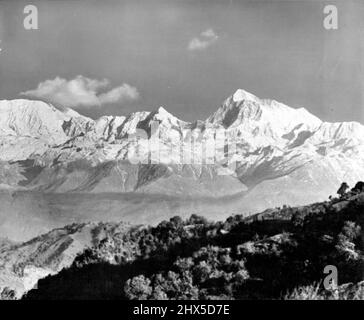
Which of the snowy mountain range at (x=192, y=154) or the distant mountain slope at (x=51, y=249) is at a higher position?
the snowy mountain range at (x=192, y=154)

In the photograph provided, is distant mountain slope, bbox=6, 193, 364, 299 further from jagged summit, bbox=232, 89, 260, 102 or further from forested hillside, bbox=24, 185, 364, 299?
jagged summit, bbox=232, 89, 260, 102

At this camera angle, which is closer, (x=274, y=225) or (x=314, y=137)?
(x=274, y=225)

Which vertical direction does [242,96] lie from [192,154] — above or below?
above

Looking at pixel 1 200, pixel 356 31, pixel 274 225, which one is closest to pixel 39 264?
pixel 1 200

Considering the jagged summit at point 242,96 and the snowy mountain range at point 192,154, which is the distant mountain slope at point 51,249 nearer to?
the snowy mountain range at point 192,154

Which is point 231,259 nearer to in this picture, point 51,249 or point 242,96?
point 242,96

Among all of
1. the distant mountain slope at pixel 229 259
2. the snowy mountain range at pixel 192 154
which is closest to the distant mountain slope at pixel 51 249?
the distant mountain slope at pixel 229 259

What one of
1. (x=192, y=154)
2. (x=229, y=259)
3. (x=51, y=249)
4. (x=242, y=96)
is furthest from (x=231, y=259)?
(x=51, y=249)
